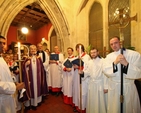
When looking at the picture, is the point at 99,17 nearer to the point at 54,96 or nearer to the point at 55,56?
the point at 55,56

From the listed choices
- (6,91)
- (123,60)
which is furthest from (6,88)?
(123,60)

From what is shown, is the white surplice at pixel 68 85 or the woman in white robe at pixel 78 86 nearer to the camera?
the woman in white robe at pixel 78 86

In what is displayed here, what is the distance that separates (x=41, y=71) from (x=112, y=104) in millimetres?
2512

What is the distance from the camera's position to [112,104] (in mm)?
2338

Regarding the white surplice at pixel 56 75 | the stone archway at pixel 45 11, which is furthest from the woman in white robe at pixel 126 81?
the stone archway at pixel 45 11

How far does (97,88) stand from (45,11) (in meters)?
4.43

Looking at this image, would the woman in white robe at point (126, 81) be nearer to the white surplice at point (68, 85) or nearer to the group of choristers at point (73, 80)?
the group of choristers at point (73, 80)

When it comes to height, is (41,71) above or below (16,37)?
below

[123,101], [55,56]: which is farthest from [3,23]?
[123,101]

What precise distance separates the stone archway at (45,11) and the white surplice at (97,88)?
132 inches

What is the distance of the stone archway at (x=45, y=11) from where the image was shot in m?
4.50

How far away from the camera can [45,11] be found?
5527 millimetres

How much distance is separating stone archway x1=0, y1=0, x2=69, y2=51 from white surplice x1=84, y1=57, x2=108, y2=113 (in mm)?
3365

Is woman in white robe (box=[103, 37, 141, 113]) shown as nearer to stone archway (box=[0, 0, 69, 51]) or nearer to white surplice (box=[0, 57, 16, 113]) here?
white surplice (box=[0, 57, 16, 113])
